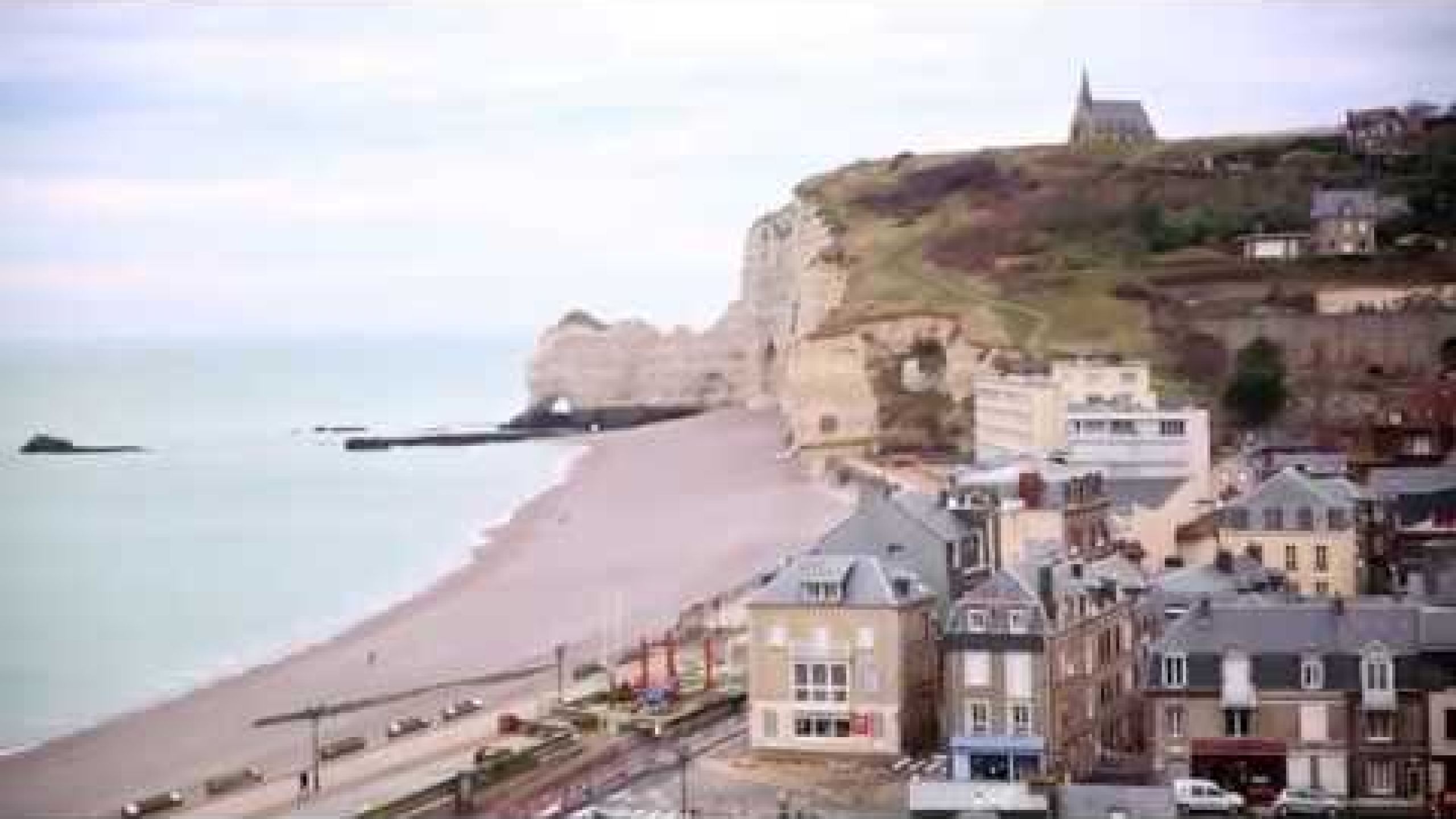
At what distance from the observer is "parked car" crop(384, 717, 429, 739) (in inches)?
534

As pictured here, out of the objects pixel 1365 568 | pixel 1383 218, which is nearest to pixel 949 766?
pixel 1365 568

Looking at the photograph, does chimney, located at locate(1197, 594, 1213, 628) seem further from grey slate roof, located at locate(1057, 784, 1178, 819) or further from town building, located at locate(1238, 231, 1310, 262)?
town building, located at locate(1238, 231, 1310, 262)

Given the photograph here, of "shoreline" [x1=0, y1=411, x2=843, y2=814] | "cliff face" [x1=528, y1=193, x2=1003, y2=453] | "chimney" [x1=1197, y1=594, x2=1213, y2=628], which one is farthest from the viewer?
"cliff face" [x1=528, y1=193, x2=1003, y2=453]

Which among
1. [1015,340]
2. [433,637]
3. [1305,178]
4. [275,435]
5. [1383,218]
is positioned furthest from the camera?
[275,435]

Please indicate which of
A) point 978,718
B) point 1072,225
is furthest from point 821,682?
point 1072,225

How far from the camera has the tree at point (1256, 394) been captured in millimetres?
23047

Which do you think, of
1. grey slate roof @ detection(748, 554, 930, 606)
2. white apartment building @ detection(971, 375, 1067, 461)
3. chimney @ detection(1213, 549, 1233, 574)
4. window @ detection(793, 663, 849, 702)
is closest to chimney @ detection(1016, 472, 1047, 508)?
chimney @ detection(1213, 549, 1233, 574)

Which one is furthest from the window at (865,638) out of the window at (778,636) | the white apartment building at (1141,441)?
the white apartment building at (1141,441)

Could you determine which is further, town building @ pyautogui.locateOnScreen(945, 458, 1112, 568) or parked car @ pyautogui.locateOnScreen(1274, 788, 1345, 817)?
town building @ pyautogui.locateOnScreen(945, 458, 1112, 568)

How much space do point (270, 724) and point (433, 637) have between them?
146 inches

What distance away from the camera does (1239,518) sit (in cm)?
1381

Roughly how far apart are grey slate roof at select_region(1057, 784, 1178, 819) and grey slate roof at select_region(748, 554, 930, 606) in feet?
6.64

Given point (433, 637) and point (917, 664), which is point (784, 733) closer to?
point (917, 664)

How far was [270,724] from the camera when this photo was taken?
47.8 ft
